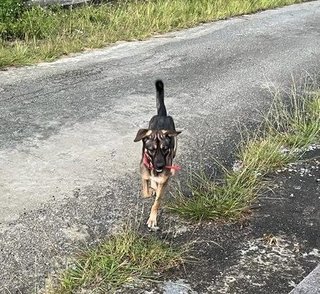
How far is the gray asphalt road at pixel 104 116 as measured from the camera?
4.17 m

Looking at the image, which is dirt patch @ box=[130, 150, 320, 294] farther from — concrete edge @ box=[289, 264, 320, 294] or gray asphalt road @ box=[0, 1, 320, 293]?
gray asphalt road @ box=[0, 1, 320, 293]

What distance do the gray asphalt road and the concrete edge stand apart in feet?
4.29

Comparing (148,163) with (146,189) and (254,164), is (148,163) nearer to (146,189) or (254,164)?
(146,189)

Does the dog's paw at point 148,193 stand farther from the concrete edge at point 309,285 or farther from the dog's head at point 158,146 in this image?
the concrete edge at point 309,285

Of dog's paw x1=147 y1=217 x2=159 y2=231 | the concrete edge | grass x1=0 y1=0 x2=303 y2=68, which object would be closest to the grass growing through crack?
dog's paw x1=147 y1=217 x2=159 y2=231

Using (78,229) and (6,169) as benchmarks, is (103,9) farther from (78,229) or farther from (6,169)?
(78,229)

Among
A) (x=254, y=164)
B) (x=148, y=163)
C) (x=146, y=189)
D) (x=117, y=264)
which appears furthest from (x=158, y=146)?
(x=254, y=164)

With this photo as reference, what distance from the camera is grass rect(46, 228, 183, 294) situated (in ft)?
11.6

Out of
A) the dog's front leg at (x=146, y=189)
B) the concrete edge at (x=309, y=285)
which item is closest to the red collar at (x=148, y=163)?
the dog's front leg at (x=146, y=189)

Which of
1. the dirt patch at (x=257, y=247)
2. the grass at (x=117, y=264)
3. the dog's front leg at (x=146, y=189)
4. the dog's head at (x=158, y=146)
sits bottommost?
the dirt patch at (x=257, y=247)

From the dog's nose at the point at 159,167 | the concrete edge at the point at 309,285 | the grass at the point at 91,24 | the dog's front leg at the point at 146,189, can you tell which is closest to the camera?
the concrete edge at the point at 309,285

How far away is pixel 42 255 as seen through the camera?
3834mm

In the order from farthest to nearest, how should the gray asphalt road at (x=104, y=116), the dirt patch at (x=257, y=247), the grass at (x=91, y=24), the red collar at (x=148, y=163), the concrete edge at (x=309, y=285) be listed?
the grass at (x=91, y=24) < the gray asphalt road at (x=104, y=116) < the red collar at (x=148, y=163) < the dirt patch at (x=257, y=247) < the concrete edge at (x=309, y=285)

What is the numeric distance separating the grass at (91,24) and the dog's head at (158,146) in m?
3.94
